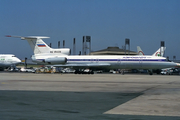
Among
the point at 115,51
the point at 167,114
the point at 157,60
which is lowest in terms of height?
the point at 167,114

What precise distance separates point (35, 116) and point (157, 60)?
159ft

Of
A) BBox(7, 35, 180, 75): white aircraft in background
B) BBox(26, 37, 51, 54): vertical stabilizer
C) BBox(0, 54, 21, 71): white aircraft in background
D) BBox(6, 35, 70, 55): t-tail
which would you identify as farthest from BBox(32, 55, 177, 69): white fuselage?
BBox(0, 54, 21, 71): white aircraft in background

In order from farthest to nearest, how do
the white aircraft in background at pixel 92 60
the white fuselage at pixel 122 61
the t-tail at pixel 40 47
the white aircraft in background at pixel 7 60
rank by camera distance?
the white aircraft in background at pixel 7 60 → the t-tail at pixel 40 47 → the white aircraft in background at pixel 92 60 → the white fuselage at pixel 122 61

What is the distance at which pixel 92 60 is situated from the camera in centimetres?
5781

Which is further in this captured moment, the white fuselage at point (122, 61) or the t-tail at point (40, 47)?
the t-tail at point (40, 47)

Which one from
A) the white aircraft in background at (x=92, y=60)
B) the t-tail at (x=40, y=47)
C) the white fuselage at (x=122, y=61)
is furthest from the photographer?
the t-tail at (x=40, y=47)

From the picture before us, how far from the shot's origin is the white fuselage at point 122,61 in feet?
180

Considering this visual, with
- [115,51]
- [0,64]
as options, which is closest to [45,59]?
[0,64]

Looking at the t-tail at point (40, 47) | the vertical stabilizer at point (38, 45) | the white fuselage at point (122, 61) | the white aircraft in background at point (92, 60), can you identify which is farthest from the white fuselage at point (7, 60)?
the vertical stabilizer at point (38, 45)

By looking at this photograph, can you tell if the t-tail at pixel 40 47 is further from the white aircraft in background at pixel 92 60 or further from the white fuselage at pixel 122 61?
the white fuselage at pixel 122 61

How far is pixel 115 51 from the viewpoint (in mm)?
143625

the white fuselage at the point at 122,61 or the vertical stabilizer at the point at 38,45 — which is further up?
the vertical stabilizer at the point at 38,45

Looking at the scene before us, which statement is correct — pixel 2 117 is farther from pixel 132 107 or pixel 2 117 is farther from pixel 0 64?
pixel 0 64

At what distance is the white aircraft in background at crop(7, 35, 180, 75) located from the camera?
55.1 m
